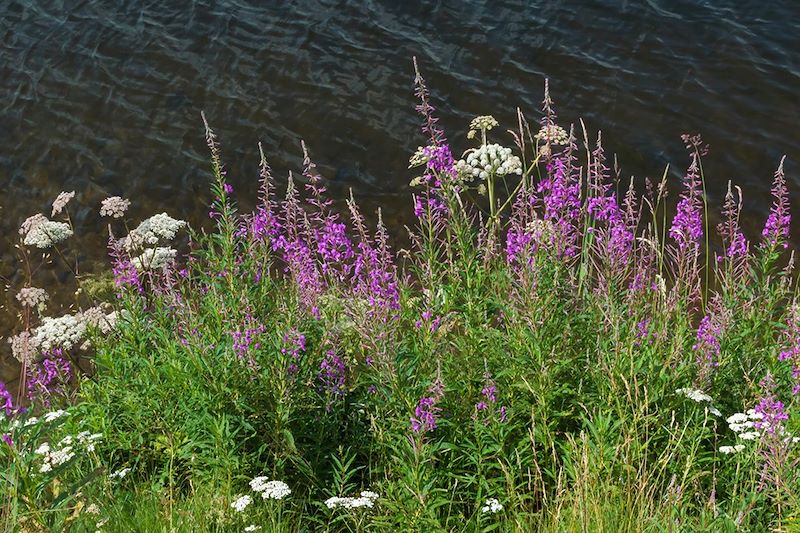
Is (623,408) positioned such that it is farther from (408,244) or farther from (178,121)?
(178,121)

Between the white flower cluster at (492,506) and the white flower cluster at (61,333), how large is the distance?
335cm

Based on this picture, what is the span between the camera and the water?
13195 millimetres

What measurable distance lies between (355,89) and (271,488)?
10.0 metres

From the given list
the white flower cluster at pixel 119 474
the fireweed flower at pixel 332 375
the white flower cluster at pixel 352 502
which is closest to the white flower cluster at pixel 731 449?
the white flower cluster at pixel 352 502

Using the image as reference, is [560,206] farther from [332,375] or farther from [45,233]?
[45,233]

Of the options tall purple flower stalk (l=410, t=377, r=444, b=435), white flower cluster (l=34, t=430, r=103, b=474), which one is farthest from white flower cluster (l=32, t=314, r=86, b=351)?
tall purple flower stalk (l=410, t=377, r=444, b=435)

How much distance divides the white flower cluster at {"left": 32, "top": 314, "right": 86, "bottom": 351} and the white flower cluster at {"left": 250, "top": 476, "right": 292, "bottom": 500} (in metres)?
2.23

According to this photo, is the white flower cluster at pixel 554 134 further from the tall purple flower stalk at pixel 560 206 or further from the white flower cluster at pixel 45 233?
the white flower cluster at pixel 45 233

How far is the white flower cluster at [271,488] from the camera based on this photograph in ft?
18.9

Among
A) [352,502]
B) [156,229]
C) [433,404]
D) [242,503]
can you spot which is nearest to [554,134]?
[433,404]

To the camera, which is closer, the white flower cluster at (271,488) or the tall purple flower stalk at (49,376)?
the white flower cluster at (271,488)

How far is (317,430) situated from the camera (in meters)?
6.64

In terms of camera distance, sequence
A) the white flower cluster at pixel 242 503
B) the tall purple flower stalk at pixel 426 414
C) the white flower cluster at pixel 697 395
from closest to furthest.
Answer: the tall purple flower stalk at pixel 426 414 < the white flower cluster at pixel 242 503 < the white flower cluster at pixel 697 395

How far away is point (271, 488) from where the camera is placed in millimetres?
5852
